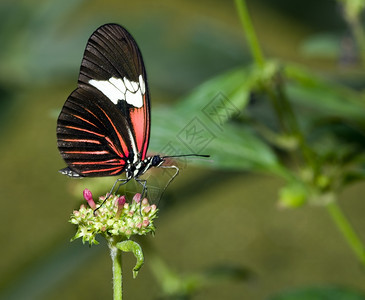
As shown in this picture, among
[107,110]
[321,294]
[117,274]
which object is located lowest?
[321,294]

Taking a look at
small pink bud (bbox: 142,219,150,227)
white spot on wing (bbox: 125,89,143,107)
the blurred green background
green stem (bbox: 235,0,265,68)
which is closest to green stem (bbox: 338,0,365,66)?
the blurred green background

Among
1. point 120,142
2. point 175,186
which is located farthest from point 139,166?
point 175,186

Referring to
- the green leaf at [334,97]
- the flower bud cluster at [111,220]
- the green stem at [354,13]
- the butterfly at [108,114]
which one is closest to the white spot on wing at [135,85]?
the butterfly at [108,114]

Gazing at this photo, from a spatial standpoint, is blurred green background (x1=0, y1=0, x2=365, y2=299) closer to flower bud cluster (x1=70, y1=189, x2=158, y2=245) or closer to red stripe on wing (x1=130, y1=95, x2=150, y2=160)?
red stripe on wing (x1=130, y1=95, x2=150, y2=160)

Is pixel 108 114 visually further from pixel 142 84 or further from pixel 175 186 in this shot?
pixel 175 186

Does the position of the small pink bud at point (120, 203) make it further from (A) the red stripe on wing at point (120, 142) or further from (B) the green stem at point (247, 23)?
(B) the green stem at point (247, 23)
